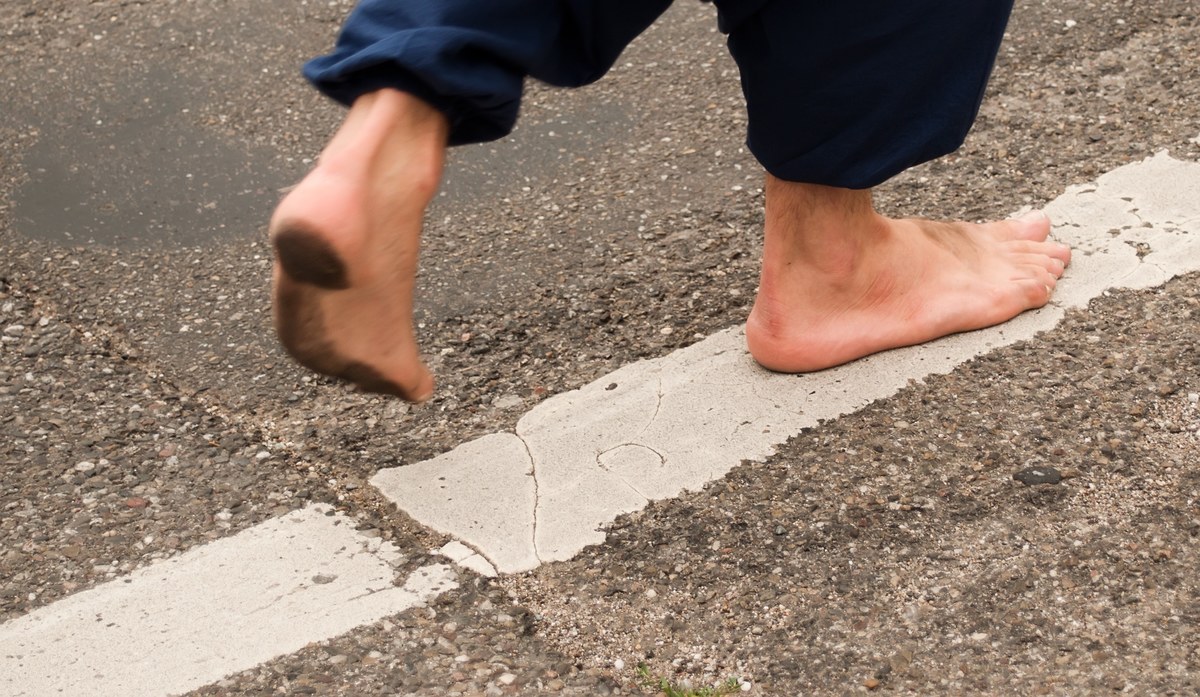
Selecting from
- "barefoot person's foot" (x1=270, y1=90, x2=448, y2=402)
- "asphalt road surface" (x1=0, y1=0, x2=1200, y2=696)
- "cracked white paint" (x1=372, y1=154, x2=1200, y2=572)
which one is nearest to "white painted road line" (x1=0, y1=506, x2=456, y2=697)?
"asphalt road surface" (x1=0, y1=0, x2=1200, y2=696)

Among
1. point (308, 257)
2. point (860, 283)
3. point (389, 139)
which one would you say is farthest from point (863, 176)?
point (308, 257)

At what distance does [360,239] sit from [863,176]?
82 centimetres

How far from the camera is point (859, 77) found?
1874 millimetres

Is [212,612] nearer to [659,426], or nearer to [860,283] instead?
[659,426]

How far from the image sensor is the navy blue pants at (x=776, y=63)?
1.55 metres

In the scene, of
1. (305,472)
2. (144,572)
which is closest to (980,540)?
(305,472)

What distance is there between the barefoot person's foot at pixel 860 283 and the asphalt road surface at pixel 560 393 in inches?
4.0

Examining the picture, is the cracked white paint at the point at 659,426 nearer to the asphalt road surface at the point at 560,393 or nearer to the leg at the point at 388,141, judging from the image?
the asphalt road surface at the point at 560,393

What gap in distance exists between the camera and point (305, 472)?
2.08m

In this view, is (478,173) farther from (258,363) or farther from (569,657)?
(569,657)

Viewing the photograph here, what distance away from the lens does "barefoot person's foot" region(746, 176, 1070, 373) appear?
2152 mm

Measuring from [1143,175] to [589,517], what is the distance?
1.44m

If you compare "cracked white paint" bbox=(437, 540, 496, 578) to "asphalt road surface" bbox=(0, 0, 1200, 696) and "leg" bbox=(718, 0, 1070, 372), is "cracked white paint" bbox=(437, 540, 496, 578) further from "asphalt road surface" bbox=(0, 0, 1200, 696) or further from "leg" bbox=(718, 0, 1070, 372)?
"leg" bbox=(718, 0, 1070, 372)

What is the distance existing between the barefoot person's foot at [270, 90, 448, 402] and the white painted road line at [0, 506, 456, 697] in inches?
12.9
